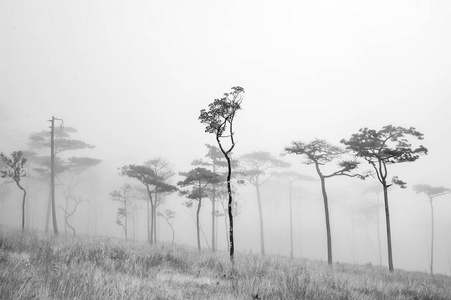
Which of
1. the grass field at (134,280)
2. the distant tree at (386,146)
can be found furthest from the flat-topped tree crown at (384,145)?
the grass field at (134,280)

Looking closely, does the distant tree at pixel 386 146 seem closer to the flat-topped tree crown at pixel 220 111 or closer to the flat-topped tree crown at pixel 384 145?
the flat-topped tree crown at pixel 384 145

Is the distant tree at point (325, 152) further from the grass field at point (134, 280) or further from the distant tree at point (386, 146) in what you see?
the grass field at point (134, 280)

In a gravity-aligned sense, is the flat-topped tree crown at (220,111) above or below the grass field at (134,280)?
above

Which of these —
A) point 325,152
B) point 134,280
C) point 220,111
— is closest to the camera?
point 134,280

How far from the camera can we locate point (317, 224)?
102 meters

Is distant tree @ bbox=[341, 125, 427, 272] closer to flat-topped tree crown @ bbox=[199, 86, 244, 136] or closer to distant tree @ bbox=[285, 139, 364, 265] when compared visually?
distant tree @ bbox=[285, 139, 364, 265]

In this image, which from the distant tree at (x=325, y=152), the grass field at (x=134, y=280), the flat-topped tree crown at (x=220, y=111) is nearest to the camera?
the grass field at (x=134, y=280)

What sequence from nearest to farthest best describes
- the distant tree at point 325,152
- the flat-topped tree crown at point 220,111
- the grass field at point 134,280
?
the grass field at point 134,280, the flat-topped tree crown at point 220,111, the distant tree at point 325,152

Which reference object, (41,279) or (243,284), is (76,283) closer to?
(41,279)

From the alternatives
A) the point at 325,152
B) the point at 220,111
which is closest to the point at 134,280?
the point at 220,111

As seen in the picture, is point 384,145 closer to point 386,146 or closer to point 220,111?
point 386,146

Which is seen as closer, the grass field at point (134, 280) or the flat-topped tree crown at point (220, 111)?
the grass field at point (134, 280)

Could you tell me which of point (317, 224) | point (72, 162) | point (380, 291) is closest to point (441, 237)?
point (317, 224)

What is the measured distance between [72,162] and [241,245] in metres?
52.6
